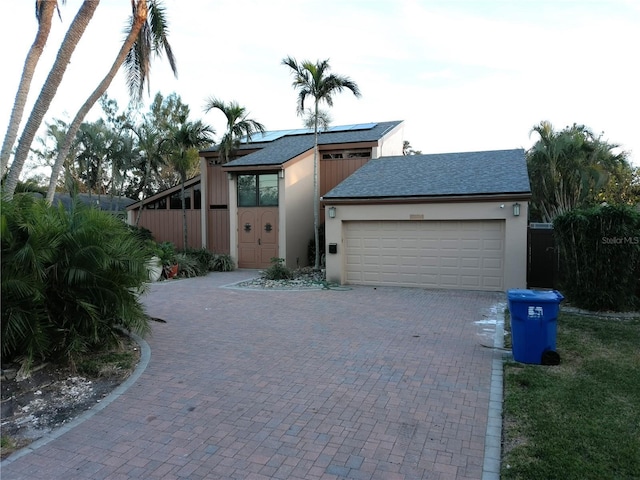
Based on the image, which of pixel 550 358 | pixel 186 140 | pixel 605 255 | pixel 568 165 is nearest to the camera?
pixel 550 358

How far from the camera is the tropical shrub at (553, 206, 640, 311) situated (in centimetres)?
930

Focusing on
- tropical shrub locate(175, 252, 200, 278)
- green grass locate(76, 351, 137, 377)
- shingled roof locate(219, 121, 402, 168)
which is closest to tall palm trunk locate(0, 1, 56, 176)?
green grass locate(76, 351, 137, 377)

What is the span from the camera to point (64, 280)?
5938 millimetres

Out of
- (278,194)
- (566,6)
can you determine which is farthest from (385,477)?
(278,194)

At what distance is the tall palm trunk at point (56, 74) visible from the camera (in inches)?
388

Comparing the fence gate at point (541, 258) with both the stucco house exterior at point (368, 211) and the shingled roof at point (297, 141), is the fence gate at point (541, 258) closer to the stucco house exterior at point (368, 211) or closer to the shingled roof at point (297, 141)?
the stucco house exterior at point (368, 211)

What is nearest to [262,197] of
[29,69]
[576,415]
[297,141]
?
[297,141]

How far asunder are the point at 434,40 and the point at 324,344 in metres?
7.83

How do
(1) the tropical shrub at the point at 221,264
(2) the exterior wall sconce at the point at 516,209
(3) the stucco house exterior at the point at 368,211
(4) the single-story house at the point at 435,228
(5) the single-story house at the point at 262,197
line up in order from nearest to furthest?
(2) the exterior wall sconce at the point at 516,209 < (4) the single-story house at the point at 435,228 < (3) the stucco house exterior at the point at 368,211 < (5) the single-story house at the point at 262,197 < (1) the tropical shrub at the point at 221,264

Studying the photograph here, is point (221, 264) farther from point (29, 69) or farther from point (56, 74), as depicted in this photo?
point (29, 69)

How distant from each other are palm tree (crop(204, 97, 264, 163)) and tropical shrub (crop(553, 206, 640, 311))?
12869 mm

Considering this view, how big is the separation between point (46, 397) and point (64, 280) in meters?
1.51

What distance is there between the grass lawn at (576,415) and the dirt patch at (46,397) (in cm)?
426

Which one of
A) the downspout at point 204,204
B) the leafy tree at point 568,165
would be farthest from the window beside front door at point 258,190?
the leafy tree at point 568,165
